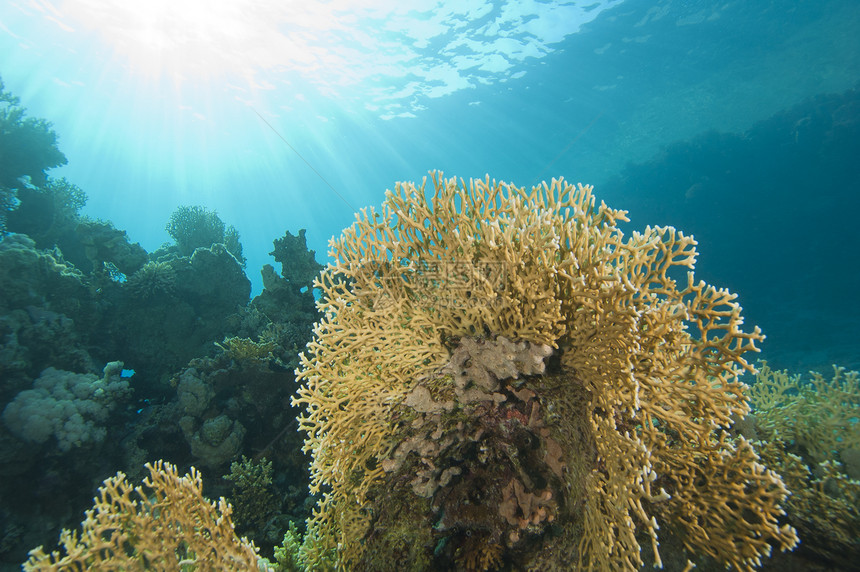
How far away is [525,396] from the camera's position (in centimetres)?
303

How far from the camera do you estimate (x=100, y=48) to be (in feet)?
95.6

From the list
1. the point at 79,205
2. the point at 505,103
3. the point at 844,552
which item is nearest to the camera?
the point at 844,552

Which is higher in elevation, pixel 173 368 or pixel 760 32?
pixel 760 32

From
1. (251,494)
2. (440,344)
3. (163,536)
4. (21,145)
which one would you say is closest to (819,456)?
(440,344)

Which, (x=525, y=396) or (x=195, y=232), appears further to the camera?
(x=195, y=232)

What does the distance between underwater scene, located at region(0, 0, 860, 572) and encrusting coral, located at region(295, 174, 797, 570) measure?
29 mm

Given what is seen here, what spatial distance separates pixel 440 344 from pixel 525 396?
91 centimetres

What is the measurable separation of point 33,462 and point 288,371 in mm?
5414

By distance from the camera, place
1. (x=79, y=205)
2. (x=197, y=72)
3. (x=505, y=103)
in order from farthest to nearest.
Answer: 1. (x=505, y=103)
2. (x=197, y=72)
3. (x=79, y=205)

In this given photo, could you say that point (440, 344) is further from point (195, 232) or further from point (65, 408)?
point (195, 232)

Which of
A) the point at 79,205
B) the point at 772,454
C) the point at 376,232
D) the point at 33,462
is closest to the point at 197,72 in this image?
the point at 79,205

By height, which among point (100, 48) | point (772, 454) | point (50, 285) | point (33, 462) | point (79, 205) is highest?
point (100, 48)

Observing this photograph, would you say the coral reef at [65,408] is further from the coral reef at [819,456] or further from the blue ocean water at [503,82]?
the blue ocean water at [503,82]

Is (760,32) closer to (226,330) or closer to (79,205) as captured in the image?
(226,330)
